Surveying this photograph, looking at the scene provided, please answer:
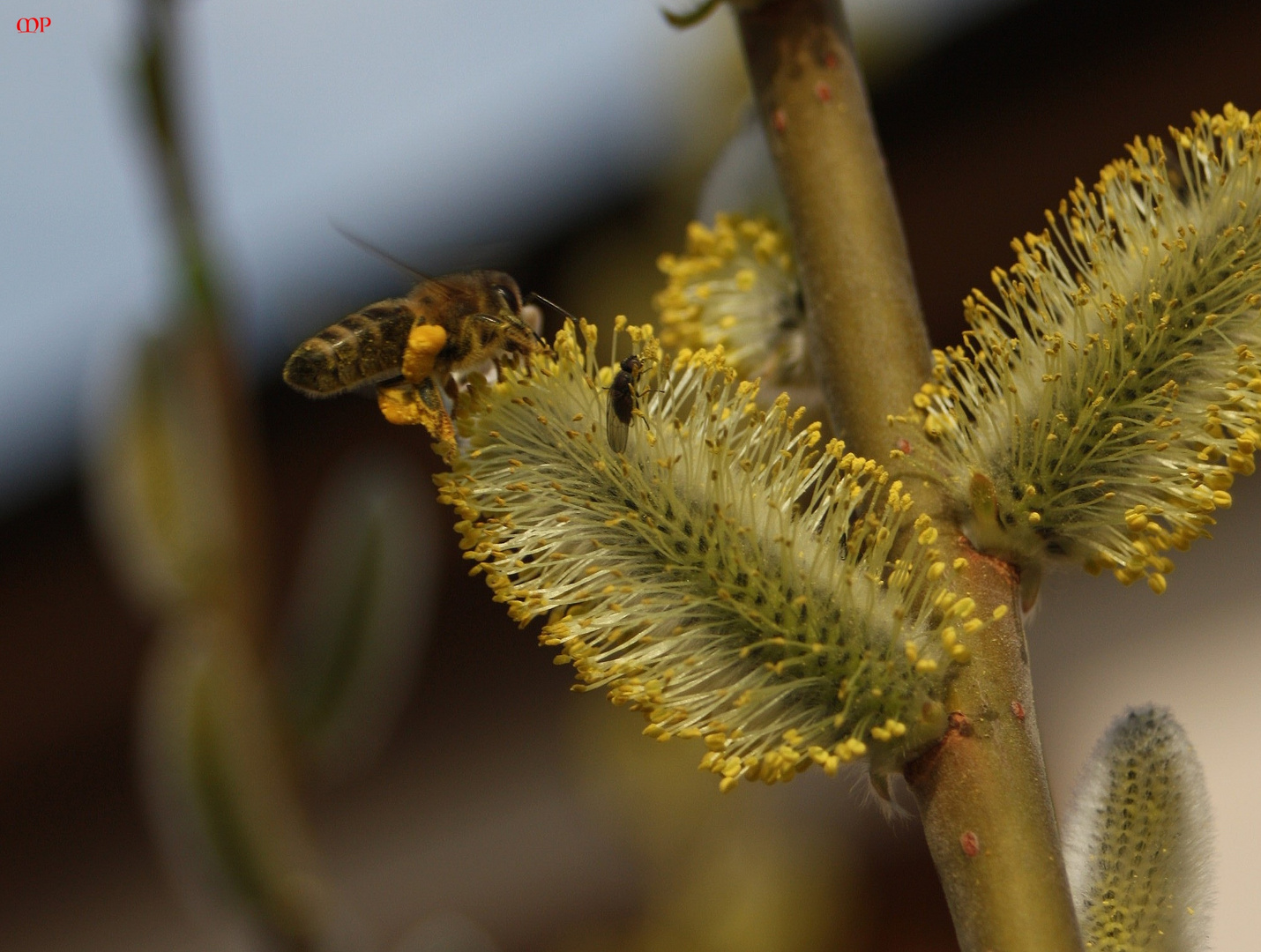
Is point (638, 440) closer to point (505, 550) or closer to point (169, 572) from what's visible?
point (505, 550)

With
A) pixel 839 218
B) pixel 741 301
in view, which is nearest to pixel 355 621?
pixel 741 301

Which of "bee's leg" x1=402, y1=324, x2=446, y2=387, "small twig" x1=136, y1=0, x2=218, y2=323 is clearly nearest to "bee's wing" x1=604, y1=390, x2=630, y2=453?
"bee's leg" x1=402, y1=324, x2=446, y2=387

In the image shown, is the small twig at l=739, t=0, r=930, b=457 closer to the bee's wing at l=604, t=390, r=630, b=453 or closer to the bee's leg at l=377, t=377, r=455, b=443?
the bee's wing at l=604, t=390, r=630, b=453

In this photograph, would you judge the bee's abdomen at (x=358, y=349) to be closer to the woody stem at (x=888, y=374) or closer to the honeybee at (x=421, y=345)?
the honeybee at (x=421, y=345)

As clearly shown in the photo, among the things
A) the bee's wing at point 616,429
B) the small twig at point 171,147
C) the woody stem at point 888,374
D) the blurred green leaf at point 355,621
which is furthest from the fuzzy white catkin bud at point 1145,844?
the small twig at point 171,147

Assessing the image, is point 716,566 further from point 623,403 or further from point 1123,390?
point 1123,390

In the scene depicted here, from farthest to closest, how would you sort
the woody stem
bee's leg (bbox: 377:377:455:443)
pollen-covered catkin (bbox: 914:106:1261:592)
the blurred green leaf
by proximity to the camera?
the blurred green leaf < bee's leg (bbox: 377:377:455:443) < pollen-covered catkin (bbox: 914:106:1261:592) < the woody stem

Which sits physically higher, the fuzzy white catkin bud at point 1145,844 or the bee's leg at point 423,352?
the bee's leg at point 423,352
